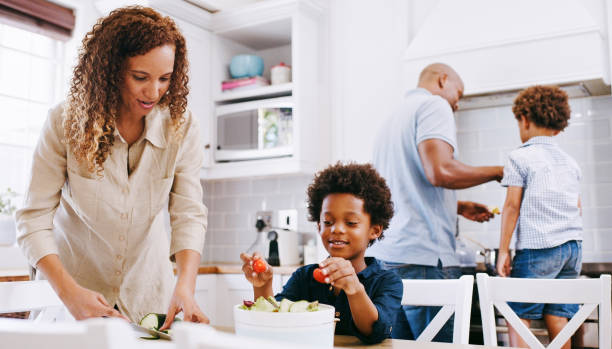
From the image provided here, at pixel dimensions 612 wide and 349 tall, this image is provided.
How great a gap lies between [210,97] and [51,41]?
0.86m

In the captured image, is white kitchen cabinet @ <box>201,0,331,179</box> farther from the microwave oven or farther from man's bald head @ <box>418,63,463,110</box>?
man's bald head @ <box>418,63,463,110</box>

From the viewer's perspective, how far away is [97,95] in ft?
4.68

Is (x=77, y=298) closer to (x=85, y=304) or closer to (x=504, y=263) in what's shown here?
(x=85, y=304)

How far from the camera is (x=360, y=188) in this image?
60.5 inches

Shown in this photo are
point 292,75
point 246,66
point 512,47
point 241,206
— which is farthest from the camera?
point 241,206

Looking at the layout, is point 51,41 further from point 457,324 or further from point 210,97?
point 457,324

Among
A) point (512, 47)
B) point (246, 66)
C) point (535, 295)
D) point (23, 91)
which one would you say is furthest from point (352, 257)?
point (23, 91)

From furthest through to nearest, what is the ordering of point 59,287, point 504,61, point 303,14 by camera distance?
point 303,14 → point 504,61 → point 59,287

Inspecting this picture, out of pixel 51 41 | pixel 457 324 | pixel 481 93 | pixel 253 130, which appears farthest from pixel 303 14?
pixel 457 324

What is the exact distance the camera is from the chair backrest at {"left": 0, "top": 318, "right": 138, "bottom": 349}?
51 cm

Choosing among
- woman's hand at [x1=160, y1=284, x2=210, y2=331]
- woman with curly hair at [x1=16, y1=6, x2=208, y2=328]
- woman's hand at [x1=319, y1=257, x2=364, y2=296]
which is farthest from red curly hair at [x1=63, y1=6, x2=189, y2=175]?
woman's hand at [x1=319, y1=257, x2=364, y2=296]

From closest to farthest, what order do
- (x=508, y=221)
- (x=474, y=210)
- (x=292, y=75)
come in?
(x=508, y=221), (x=474, y=210), (x=292, y=75)

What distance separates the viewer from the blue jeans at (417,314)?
1842 mm

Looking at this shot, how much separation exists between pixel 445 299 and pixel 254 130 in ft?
6.42
